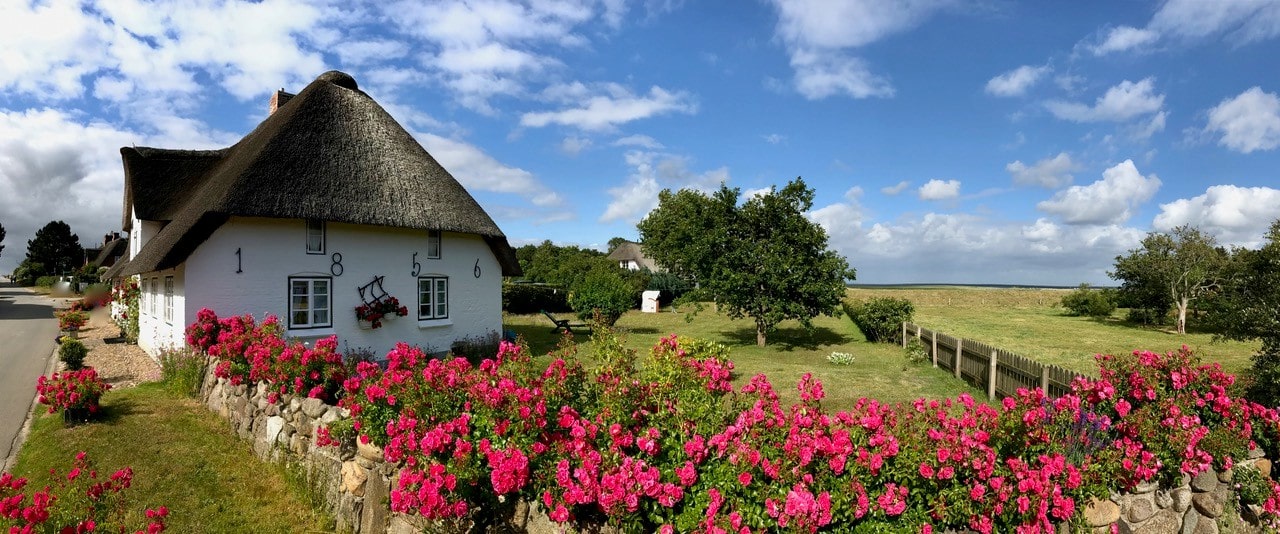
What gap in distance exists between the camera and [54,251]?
6900 centimetres

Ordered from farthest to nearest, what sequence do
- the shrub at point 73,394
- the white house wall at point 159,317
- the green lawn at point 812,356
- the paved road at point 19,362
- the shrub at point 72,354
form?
the green lawn at point 812,356 → the white house wall at point 159,317 → the shrub at point 72,354 → the paved road at point 19,362 → the shrub at point 73,394

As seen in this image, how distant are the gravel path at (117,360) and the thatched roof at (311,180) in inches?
79.5

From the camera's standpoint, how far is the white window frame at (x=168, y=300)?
1170 centimetres

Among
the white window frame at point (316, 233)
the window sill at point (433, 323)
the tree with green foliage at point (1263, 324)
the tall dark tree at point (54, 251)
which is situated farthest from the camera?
the tall dark tree at point (54, 251)

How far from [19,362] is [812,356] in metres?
19.3

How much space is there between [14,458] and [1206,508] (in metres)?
12.3

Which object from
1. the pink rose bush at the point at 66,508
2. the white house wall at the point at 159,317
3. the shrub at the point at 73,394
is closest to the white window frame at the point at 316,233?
the white house wall at the point at 159,317

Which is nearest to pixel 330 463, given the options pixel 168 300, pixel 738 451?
pixel 738 451

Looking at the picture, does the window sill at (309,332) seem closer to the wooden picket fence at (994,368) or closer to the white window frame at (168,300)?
the white window frame at (168,300)

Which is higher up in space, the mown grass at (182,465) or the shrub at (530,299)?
the shrub at (530,299)

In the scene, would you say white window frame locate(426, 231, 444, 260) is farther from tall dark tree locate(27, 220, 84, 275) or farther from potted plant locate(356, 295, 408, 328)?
tall dark tree locate(27, 220, 84, 275)

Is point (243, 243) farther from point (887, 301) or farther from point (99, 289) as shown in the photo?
point (99, 289)

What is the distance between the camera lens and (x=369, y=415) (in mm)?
4492

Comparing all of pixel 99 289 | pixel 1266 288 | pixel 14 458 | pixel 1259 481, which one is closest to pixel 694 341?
pixel 1259 481
